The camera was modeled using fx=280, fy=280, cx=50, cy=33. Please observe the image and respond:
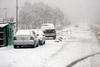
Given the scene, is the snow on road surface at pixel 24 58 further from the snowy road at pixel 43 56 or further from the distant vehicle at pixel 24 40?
the distant vehicle at pixel 24 40

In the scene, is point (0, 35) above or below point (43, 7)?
below

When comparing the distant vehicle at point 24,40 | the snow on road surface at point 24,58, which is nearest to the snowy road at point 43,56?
the snow on road surface at point 24,58

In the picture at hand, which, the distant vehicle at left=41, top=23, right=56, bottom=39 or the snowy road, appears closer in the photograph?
the snowy road

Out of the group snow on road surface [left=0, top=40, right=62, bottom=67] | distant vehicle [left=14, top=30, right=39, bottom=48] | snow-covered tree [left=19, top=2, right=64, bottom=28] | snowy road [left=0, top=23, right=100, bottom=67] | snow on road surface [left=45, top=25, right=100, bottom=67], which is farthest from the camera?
snow-covered tree [left=19, top=2, right=64, bottom=28]

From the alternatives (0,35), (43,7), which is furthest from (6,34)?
(43,7)

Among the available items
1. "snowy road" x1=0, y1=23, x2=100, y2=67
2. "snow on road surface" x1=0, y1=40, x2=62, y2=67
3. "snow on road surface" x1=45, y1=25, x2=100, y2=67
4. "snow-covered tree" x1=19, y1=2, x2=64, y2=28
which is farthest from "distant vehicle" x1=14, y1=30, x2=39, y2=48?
"snow-covered tree" x1=19, y1=2, x2=64, y2=28

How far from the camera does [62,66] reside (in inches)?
476

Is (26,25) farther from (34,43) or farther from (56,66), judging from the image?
(56,66)

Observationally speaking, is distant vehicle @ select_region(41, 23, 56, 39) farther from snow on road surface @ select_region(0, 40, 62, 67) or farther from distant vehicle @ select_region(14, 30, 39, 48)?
snow on road surface @ select_region(0, 40, 62, 67)

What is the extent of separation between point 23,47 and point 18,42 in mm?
1689

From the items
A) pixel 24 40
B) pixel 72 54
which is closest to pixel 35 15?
pixel 24 40

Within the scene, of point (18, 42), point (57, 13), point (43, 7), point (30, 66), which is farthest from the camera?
point (57, 13)

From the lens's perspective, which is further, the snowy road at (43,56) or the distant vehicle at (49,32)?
the distant vehicle at (49,32)

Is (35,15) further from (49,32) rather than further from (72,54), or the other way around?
(72,54)
